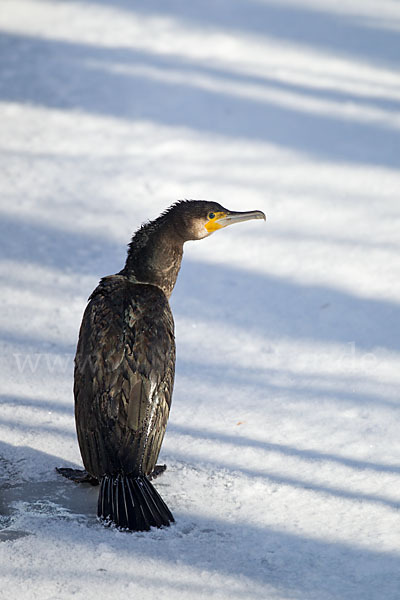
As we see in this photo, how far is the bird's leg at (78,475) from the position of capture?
4031 mm

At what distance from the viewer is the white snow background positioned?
361 cm

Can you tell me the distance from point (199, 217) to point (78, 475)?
4.56 ft

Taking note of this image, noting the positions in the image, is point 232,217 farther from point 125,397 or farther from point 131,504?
point 131,504

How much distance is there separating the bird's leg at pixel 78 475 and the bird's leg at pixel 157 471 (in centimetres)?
26

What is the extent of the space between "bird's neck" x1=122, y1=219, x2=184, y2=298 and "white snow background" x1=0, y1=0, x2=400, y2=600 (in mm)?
875

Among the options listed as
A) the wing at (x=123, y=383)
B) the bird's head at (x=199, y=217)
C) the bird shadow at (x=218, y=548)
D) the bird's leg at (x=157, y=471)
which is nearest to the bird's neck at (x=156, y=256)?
the bird's head at (x=199, y=217)

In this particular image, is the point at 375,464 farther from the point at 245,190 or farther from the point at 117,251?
the point at 245,190

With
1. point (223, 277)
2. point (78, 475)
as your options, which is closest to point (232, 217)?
point (78, 475)

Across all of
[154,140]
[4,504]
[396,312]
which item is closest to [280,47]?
[154,140]

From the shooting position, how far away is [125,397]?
12.5 ft

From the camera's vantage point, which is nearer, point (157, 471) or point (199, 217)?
point (157, 471)

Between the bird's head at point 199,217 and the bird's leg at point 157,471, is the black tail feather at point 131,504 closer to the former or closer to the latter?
the bird's leg at point 157,471


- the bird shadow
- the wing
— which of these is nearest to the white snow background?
the bird shadow

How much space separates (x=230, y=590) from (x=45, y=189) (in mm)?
4543
